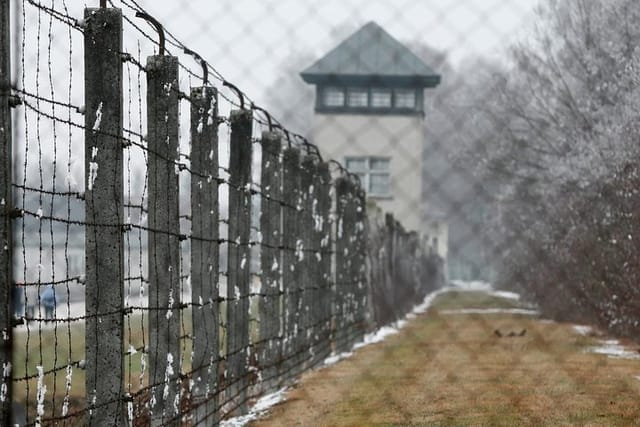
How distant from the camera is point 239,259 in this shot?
7.87 m

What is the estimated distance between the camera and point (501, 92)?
22.5 metres

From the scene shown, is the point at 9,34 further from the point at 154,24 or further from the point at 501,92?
the point at 501,92

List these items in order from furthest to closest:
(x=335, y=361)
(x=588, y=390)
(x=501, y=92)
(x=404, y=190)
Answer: (x=404, y=190) < (x=501, y=92) < (x=335, y=361) < (x=588, y=390)

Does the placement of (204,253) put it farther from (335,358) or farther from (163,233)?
(335,358)

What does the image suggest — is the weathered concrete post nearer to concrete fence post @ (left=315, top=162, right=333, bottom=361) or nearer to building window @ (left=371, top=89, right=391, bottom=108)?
concrete fence post @ (left=315, top=162, right=333, bottom=361)

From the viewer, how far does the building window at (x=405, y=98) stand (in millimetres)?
33231

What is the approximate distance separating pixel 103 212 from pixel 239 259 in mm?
2996

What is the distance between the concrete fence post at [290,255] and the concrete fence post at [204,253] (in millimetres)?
2668

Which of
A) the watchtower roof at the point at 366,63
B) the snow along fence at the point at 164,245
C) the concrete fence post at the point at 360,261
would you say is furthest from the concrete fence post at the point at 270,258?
the watchtower roof at the point at 366,63

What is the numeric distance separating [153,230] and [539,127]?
18.7 m

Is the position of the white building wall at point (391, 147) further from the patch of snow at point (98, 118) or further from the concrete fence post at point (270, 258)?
the patch of snow at point (98, 118)

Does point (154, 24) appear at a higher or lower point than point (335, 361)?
higher

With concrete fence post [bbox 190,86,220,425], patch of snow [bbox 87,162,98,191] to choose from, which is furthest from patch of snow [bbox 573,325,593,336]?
patch of snow [bbox 87,162,98,191]

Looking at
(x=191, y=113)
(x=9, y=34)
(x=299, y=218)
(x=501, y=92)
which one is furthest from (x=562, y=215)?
(x=9, y=34)
